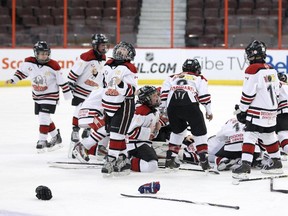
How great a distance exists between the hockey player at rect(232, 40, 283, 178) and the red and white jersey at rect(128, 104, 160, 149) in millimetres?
771

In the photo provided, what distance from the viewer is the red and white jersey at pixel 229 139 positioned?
644 centimetres

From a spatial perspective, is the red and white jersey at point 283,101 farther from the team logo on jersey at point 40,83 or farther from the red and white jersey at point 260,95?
the team logo on jersey at point 40,83

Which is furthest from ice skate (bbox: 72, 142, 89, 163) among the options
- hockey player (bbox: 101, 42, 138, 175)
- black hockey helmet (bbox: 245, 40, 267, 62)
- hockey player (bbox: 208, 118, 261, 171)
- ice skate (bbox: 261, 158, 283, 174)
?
black hockey helmet (bbox: 245, 40, 267, 62)

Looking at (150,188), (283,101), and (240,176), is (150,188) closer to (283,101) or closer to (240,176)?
(240,176)

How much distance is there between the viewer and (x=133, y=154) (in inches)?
255

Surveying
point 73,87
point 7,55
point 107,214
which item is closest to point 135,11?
point 7,55

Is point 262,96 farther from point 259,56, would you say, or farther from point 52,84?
point 52,84

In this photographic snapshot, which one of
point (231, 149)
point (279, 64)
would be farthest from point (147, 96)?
point (279, 64)

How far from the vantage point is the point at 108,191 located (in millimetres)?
5500

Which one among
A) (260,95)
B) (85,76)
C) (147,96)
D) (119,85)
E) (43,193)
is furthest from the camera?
(85,76)

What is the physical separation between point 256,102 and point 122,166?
115 cm

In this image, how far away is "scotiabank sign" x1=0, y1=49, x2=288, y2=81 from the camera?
14961 mm

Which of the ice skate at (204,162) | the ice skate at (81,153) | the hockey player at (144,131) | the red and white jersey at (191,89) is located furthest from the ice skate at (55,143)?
the ice skate at (204,162)

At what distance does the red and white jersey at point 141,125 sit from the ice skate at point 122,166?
0.86 feet
